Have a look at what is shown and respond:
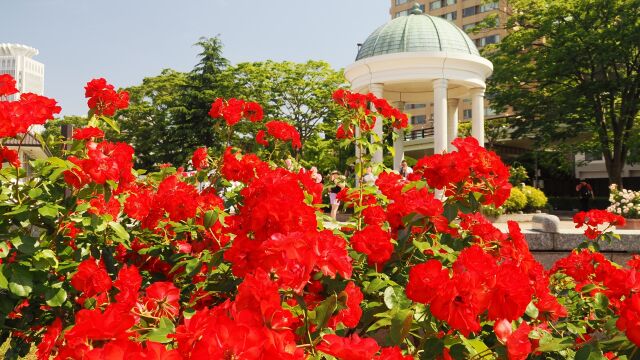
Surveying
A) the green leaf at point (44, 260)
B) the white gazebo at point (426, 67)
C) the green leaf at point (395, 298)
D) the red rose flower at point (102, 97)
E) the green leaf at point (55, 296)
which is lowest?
the green leaf at point (55, 296)

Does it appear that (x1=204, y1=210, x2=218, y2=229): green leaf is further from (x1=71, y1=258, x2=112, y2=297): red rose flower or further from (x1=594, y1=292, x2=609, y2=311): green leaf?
(x1=594, y1=292, x2=609, y2=311): green leaf

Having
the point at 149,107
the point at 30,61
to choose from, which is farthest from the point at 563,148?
the point at 30,61

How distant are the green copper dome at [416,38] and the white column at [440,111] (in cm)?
144

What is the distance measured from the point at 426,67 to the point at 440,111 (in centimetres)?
156

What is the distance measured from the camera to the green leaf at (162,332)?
1.54m

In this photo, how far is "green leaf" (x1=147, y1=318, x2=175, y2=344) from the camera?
1.54 m

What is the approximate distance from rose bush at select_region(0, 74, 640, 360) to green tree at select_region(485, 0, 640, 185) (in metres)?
19.6

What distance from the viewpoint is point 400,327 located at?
166 centimetres

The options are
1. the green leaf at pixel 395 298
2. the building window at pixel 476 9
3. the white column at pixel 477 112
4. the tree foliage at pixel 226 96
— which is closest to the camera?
the green leaf at pixel 395 298

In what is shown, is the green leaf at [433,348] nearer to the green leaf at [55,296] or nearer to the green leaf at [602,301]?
the green leaf at [602,301]

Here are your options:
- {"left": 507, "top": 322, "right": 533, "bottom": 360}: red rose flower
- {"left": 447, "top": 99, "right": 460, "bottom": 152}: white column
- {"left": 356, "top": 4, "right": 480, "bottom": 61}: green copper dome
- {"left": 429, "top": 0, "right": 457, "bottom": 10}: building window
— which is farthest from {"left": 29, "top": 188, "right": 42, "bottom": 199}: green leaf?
{"left": 429, "top": 0, "right": 457, "bottom": 10}: building window

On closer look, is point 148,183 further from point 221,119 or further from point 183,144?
point 183,144

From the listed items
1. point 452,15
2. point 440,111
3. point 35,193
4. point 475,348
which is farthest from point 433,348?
point 452,15

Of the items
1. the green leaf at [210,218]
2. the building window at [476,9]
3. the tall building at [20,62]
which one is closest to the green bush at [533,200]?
→ the green leaf at [210,218]
